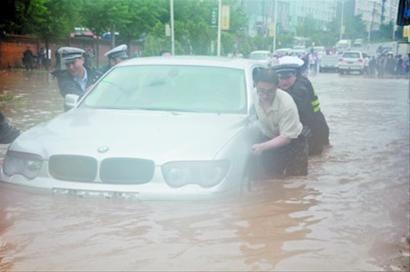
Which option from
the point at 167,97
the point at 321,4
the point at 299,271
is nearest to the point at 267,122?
the point at 167,97

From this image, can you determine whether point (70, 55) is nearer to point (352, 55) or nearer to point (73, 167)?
point (73, 167)

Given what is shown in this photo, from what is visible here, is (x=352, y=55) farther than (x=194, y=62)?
Yes

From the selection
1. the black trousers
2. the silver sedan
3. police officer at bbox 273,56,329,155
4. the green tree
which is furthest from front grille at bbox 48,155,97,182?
the green tree

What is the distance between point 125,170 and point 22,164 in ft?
2.72

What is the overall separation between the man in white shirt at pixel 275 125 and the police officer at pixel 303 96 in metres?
1.20

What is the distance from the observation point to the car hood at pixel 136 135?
507 cm

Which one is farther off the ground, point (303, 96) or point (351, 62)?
point (303, 96)

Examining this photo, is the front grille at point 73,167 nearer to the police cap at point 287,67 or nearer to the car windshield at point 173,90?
the car windshield at point 173,90

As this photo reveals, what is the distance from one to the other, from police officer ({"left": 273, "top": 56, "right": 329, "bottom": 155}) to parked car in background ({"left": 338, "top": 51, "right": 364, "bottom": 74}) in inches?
1423

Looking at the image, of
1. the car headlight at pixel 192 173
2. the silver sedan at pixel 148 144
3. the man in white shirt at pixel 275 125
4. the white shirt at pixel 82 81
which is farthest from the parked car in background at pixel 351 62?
the car headlight at pixel 192 173

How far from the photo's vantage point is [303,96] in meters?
8.54

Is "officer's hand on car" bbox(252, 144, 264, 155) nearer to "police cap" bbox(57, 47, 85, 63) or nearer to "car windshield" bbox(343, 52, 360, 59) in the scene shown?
"police cap" bbox(57, 47, 85, 63)

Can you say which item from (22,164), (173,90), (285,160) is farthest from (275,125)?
(22,164)

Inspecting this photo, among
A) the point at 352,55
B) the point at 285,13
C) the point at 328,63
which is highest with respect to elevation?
the point at 285,13
